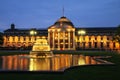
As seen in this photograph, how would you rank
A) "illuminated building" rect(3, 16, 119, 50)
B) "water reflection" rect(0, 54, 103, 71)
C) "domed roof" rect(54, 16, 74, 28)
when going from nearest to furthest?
"water reflection" rect(0, 54, 103, 71)
"illuminated building" rect(3, 16, 119, 50)
"domed roof" rect(54, 16, 74, 28)

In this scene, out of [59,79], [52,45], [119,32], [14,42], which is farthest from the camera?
[14,42]

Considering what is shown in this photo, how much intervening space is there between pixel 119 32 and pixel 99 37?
29561 mm

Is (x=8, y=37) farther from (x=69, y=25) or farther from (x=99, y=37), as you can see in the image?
(x=99, y=37)

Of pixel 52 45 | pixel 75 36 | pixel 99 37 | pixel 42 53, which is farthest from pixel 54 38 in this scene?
pixel 42 53

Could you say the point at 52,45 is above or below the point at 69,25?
below

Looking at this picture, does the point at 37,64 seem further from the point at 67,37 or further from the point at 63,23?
the point at 63,23

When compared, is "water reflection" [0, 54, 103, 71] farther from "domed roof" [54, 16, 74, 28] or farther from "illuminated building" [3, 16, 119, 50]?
"domed roof" [54, 16, 74, 28]

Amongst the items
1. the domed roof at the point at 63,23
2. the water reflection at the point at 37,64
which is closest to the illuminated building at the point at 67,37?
the domed roof at the point at 63,23

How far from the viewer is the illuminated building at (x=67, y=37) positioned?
4628 inches

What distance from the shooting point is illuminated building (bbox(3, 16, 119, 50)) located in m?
118

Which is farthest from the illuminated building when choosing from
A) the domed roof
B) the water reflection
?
the water reflection

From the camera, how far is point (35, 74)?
17.3 meters

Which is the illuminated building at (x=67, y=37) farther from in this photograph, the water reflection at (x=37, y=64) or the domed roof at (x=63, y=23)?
the water reflection at (x=37, y=64)

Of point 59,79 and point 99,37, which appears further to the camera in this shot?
point 99,37
